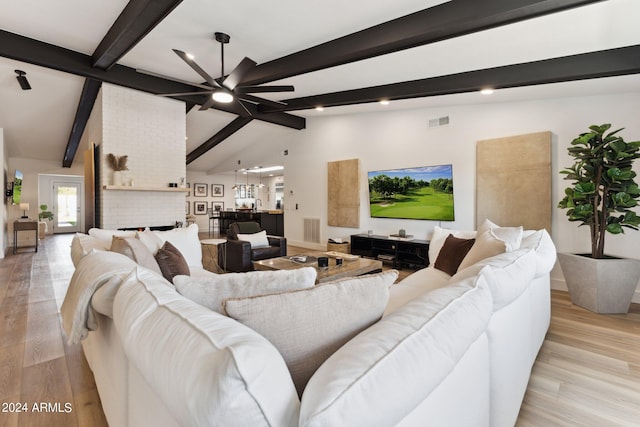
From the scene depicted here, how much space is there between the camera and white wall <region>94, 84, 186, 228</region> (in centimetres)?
468

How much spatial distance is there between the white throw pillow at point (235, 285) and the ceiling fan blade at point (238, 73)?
2709 millimetres

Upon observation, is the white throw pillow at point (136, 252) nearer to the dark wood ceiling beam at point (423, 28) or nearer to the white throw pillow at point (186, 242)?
the white throw pillow at point (186, 242)

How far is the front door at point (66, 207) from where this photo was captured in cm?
1048

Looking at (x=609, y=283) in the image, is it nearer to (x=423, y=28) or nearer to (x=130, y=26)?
(x=423, y=28)

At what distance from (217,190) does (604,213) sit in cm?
1169

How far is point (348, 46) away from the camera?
3295 mm

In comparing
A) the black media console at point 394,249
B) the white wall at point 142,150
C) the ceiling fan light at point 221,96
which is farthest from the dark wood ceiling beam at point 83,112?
the black media console at point 394,249

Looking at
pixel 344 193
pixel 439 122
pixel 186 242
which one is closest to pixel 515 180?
pixel 439 122

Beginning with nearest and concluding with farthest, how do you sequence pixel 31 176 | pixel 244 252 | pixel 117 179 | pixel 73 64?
pixel 73 64 < pixel 244 252 < pixel 117 179 < pixel 31 176

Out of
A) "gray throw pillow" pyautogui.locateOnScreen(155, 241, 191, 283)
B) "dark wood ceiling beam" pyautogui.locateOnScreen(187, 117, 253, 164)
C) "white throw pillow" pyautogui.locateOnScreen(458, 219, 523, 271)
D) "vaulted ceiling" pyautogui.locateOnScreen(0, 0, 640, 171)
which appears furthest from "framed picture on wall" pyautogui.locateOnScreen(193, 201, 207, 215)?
"white throw pillow" pyautogui.locateOnScreen(458, 219, 523, 271)

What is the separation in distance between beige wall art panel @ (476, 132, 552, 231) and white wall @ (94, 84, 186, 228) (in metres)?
5.09

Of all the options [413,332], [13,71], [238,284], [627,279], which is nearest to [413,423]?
[413,332]

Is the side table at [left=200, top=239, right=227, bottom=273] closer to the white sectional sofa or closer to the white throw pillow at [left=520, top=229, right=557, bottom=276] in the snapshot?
the white sectional sofa

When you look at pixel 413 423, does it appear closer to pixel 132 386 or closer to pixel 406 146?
pixel 132 386
